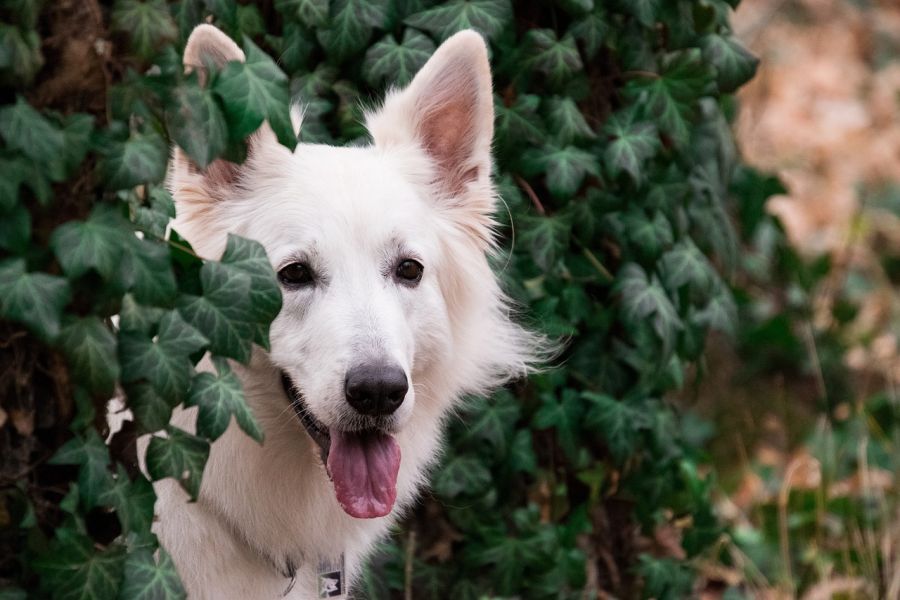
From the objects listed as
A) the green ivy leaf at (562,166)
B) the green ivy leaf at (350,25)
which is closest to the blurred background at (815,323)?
the green ivy leaf at (562,166)

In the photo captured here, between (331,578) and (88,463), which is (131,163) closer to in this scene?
(88,463)

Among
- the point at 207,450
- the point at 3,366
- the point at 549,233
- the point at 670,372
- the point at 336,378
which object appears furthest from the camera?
the point at 670,372

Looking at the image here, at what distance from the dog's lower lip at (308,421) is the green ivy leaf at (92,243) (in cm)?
113

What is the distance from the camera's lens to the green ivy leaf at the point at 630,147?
154 inches

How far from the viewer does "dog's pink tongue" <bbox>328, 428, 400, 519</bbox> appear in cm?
311

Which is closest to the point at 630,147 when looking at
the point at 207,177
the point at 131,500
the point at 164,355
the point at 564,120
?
the point at 564,120

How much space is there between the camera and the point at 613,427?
413 centimetres

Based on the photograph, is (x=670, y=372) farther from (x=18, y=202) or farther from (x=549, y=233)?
(x=18, y=202)

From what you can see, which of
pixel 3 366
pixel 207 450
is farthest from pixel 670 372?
pixel 3 366

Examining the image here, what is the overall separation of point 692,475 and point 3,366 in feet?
9.90

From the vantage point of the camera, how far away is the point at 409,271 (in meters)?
3.40

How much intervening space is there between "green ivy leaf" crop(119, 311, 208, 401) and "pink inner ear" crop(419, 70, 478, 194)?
1.52 m

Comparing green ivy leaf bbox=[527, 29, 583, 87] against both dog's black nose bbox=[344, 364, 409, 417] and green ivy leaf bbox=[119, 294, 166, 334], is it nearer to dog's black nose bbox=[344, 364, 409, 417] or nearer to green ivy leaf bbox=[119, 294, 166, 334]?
dog's black nose bbox=[344, 364, 409, 417]

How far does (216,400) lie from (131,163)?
567 millimetres
